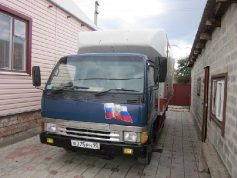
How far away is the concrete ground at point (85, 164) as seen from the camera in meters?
4.23

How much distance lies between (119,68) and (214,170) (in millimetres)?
2314

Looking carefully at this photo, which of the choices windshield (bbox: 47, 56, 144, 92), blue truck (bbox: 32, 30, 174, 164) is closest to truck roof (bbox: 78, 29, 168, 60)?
blue truck (bbox: 32, 30, 174, 164)

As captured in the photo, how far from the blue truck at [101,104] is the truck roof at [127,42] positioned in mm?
550

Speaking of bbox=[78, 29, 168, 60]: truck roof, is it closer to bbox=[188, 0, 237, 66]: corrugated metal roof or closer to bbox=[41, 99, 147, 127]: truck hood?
bbox=[188, 0, 237, 66]: corrugated metal roof

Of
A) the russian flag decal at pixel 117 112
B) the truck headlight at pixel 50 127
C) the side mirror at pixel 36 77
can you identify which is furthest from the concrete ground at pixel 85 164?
the side mirror at pixel 36 77

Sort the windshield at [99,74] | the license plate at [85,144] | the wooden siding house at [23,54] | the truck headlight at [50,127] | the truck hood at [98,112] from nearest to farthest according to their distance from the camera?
the truck hood at [98,112], the license plate at [85,144], the windshield at [99,74], the truck headlight at [50,127], the wooden siding house at [23,54]

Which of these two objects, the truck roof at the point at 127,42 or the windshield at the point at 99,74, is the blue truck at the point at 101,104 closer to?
the windshield at the point at 99,74

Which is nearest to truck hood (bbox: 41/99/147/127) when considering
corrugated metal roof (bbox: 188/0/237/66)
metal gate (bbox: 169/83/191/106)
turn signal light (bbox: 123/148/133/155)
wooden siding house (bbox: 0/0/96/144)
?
turn signal light (bbox: 123/148/133/155)

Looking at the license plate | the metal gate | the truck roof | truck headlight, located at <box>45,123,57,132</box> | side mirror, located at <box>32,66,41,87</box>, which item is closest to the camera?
the license plate

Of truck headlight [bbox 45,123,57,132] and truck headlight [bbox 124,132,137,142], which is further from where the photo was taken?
truck headlight [bbox 45,123,57,132]

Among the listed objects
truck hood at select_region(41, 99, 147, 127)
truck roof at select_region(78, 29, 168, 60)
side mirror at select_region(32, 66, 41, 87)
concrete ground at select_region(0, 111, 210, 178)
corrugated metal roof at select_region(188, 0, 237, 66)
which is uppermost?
corrugated metal roof at select_region(188, 0, 237, 66)

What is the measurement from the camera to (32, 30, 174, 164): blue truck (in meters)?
3.87

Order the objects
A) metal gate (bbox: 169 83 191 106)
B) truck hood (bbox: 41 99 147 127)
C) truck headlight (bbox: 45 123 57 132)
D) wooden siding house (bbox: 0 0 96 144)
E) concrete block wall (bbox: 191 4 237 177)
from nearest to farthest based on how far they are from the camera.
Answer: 1. concrete block wall (bbox: 191 4 237 177)
2. truck hood (bbox: 41 99 147 127)
3. truck headlight (bbox: 45 123 57 132)
4. wooden siding house (bbox: 0 0 96 144)
5. metal gate (bbox: 169 83 191 106)

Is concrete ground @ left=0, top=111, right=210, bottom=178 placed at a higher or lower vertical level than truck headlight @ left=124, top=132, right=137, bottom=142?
lower
